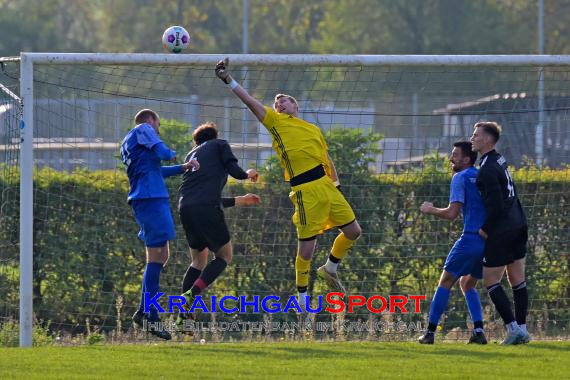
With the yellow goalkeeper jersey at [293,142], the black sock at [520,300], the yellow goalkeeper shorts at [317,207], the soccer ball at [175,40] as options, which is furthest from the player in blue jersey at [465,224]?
the soccer ball at [175,40]

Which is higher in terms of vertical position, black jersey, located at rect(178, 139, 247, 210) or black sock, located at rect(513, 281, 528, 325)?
black jersey, located at rect(178, 139, 247, 210)

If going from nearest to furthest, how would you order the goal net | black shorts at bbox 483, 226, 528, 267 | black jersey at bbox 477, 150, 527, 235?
black jersey at bbox 477, 150, 527, 235, black shorts at bbox 483, 226, 528, 267, the goal net

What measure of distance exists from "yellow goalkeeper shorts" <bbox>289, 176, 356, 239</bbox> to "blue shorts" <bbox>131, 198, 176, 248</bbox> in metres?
1.12

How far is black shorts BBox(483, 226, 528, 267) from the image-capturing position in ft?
32.8

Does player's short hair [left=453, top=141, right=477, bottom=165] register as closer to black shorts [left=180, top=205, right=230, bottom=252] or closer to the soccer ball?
black shorts [left=180, top=205, right=230, bottom=252]

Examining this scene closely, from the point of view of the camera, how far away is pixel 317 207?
10.3 metres

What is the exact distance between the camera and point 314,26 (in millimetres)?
52344

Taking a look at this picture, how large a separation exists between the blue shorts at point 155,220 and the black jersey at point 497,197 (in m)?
2.66

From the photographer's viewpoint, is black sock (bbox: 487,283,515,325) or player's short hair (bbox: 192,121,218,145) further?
player's short hair (bbox: 192,121,218,145)

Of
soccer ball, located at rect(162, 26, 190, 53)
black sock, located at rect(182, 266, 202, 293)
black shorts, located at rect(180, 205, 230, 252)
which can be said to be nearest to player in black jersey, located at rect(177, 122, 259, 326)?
black shorts, located at rect(180, 205, 230, 252)

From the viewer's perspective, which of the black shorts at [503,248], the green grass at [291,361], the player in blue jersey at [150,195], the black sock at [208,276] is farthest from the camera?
the black sock at [208,276]

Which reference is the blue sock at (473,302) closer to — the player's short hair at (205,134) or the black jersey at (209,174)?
the black jersey at (209,174)

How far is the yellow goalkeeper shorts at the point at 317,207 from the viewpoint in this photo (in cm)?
1033

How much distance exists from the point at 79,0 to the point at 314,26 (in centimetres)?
1170
